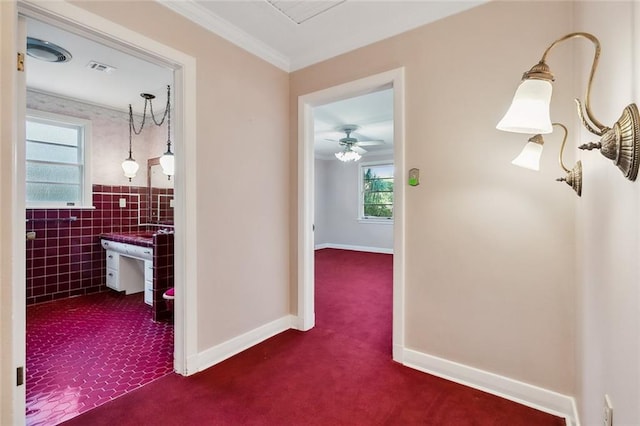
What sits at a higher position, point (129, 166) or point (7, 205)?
point (129, 166)

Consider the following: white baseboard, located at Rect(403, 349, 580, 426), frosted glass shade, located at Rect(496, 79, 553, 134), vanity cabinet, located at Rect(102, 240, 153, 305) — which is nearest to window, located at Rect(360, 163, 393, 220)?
vanity cabinet, located at Rect(102, 240, 153, 305)

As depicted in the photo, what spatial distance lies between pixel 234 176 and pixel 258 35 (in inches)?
45.0

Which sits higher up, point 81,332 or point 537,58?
point 537,58

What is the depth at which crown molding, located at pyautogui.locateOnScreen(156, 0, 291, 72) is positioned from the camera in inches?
78.2

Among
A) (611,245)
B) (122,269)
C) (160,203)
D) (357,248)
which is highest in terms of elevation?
(160,203)

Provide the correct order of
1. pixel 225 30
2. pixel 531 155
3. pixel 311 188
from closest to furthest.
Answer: pixel 531 155, pixel 225 30, pixel 311 188

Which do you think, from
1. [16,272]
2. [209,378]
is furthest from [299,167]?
[16,272]

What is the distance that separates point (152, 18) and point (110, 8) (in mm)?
239

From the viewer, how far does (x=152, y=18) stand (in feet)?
6.15

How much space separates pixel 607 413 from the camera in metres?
0.91

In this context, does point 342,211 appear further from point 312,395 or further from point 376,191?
point 312,395

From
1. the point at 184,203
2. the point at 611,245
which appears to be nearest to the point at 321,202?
the point at 184,203

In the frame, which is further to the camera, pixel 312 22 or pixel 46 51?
pixel 46 51

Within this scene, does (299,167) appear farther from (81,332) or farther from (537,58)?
(81,332)
